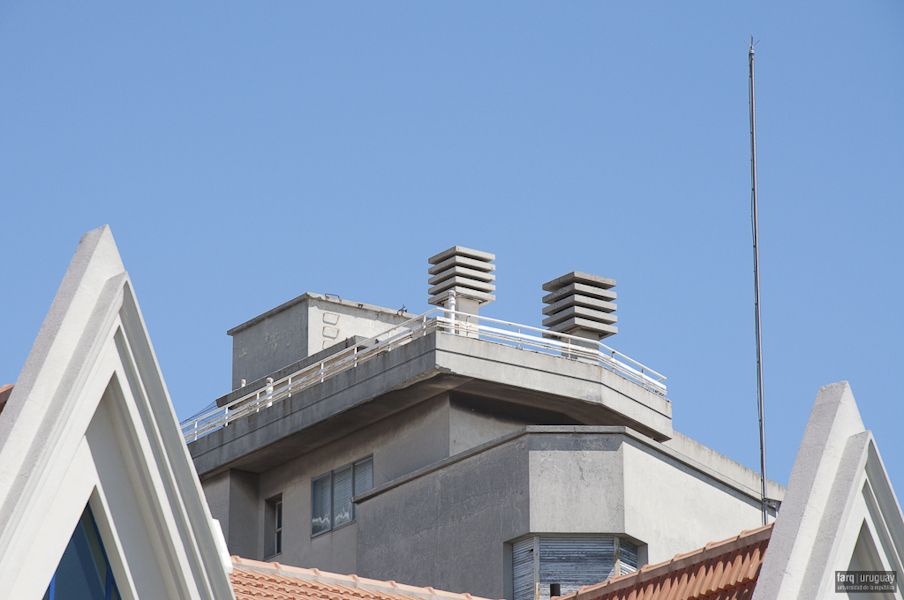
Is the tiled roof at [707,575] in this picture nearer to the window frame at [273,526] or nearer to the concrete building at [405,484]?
the concrete building at [405,484]

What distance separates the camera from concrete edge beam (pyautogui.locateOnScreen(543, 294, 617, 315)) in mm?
43094

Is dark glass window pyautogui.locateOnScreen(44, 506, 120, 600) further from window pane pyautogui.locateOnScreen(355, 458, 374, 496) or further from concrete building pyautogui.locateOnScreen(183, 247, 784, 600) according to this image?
window pane pyautogui.locateOnScreen(355, 458, 374, 496)

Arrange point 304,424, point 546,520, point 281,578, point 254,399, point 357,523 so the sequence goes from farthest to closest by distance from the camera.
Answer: point 254,399 → point 304,424 → point 357,523 → point 546,520 → point 281,578

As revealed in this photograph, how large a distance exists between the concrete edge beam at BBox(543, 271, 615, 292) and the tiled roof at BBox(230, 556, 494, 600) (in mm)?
28515

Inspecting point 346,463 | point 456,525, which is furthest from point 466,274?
point 456,525

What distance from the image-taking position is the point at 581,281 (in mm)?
43844

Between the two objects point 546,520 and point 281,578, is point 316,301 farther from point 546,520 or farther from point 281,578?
point 281,578

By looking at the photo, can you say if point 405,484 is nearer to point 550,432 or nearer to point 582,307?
point 550,432

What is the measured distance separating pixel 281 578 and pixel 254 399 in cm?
2965

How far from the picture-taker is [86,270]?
10133 mm

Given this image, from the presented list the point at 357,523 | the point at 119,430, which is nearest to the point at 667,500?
the point at 357,523

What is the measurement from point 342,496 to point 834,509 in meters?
28.3

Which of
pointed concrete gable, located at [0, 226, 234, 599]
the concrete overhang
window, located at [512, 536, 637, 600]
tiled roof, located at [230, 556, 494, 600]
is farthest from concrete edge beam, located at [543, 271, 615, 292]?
pointed concrete gable, located at [0, 226, 234, 599]

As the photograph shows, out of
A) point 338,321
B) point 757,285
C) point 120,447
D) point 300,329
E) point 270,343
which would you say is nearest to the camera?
point 120,447
